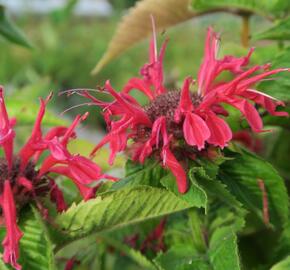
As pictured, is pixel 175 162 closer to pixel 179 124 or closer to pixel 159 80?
pixel 179 124

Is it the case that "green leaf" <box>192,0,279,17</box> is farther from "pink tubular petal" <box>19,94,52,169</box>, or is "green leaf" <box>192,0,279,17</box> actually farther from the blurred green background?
the blurred green background

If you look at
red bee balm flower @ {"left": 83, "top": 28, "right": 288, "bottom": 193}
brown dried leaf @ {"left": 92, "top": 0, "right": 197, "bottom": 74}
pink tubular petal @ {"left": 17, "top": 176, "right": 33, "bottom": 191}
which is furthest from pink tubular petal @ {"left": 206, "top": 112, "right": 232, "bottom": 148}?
brown dried leaf @ {"left": 92, "top": 0, "right": 197, "bottom": 74}

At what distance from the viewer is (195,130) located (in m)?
0.66

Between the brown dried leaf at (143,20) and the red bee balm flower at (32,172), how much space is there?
24cm

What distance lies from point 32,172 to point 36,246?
120mm

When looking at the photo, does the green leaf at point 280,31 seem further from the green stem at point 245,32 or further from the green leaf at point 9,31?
the green leaf at point 9,31

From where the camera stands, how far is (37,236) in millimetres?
686

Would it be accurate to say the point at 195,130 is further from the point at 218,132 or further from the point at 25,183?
the point at 25,183

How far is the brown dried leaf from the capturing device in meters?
0.99

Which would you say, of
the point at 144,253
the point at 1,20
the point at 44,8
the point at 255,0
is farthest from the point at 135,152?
the point at 44,8

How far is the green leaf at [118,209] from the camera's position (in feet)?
2.18

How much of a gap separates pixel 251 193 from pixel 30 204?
0.25 meters

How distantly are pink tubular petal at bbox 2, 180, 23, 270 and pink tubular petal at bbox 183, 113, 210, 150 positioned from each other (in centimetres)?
19

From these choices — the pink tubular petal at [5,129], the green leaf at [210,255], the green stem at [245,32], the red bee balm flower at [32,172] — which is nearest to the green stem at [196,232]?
the green leaf at [210,255]
